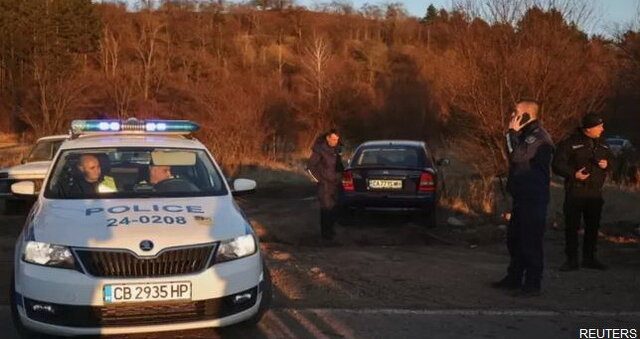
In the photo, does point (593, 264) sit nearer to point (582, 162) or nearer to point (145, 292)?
point (582, 162)

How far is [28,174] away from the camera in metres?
12.9

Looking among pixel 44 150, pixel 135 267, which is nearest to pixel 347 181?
pixel 44 150

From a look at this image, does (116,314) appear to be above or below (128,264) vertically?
below

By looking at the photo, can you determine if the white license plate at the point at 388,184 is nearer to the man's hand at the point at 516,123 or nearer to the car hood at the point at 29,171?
the man's hand at the point at 516,123

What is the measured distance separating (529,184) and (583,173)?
1.54 metres

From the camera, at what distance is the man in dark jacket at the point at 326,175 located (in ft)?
35.5

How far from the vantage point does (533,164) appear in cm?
675

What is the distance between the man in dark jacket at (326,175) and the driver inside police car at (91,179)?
4.57 metres

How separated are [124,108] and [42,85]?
5259 mm

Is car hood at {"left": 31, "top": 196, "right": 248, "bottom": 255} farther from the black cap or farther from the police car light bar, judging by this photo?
the black cap

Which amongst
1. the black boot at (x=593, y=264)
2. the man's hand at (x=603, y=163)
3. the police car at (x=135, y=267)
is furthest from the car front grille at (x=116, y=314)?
the black boot at (x=593, y=264)

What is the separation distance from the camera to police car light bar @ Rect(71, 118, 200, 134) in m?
7.33

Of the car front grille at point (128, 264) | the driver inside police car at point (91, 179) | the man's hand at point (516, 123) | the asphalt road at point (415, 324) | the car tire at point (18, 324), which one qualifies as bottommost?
the asphalt road at point (415, 324)

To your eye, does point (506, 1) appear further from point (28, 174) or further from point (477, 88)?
point (28, 174)
